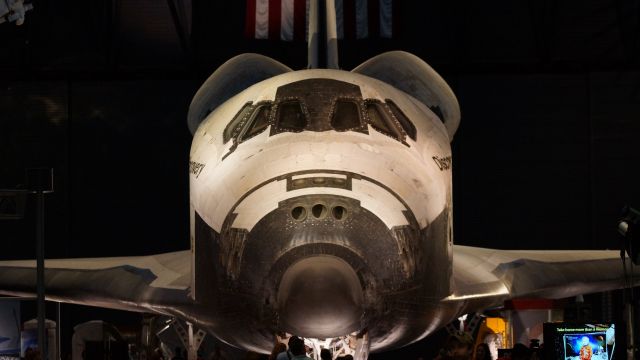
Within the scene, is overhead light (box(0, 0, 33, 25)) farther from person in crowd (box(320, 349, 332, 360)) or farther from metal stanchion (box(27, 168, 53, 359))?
person in crowd (box(320, 349, 332, 360))

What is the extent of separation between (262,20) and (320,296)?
505 inches

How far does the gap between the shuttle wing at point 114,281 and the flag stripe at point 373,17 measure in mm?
8289

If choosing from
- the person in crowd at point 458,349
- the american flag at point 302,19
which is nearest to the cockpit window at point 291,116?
the person in crowd at point 458,349

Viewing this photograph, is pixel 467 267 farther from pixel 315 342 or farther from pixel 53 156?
pixel 53 156

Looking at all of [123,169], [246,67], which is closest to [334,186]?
[246,67]

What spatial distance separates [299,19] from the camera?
18.8 metres

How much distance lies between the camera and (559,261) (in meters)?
11.5

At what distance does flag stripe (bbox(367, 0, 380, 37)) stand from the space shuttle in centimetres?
981

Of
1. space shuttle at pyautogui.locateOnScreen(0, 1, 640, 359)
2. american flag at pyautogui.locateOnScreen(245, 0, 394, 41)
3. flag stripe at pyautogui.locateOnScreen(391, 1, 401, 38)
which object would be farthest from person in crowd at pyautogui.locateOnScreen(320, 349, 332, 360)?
flag stripe at pyautogui.locateOnScreen(391, 1, 401, 38)

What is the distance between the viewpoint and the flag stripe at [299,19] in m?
18.8

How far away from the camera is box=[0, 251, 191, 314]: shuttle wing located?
929cm

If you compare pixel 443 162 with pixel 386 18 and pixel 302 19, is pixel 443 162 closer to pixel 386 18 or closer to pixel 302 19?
pixel 302 19

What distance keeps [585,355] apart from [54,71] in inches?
551

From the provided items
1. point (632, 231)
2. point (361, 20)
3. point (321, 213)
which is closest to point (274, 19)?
point (361, 20)
